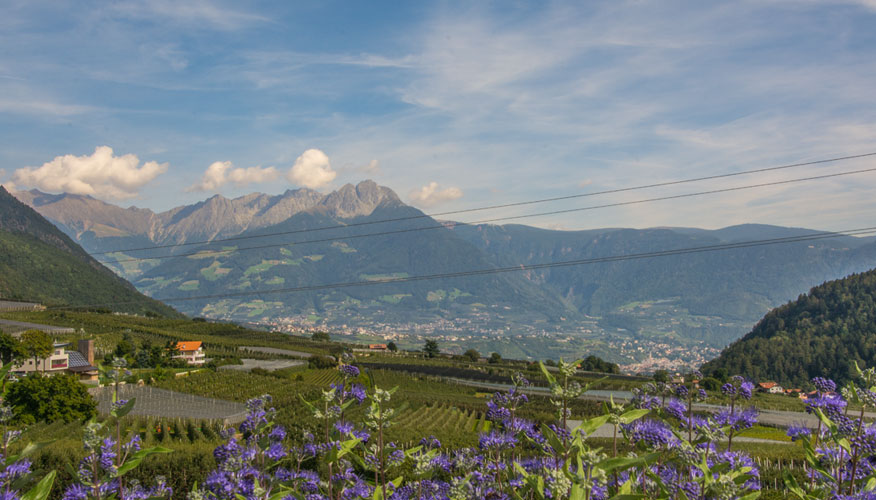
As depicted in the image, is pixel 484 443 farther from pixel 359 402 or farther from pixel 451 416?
pixel 451 416

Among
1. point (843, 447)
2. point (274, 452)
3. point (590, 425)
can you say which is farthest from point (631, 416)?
point (274, 452)

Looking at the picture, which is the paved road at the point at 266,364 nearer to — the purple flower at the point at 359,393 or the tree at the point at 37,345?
the tree at the point at 37,345

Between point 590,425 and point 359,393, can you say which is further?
point 359,393

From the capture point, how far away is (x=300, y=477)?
3.99 m

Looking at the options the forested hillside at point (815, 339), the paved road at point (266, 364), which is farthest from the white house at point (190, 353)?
the forested hillside at point (815, 339)

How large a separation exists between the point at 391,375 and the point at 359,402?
61518 mm

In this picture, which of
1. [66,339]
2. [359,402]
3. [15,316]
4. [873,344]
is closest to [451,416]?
[359,402]

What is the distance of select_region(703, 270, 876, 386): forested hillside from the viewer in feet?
341

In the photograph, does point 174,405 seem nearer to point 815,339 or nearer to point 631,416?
point 631,416

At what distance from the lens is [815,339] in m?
115

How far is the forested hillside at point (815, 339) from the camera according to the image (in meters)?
104

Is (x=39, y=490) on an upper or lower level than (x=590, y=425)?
lower

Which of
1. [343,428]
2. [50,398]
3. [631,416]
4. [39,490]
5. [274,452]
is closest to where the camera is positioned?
[39,490]

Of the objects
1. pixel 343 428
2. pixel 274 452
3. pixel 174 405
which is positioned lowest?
pixel 174 405
